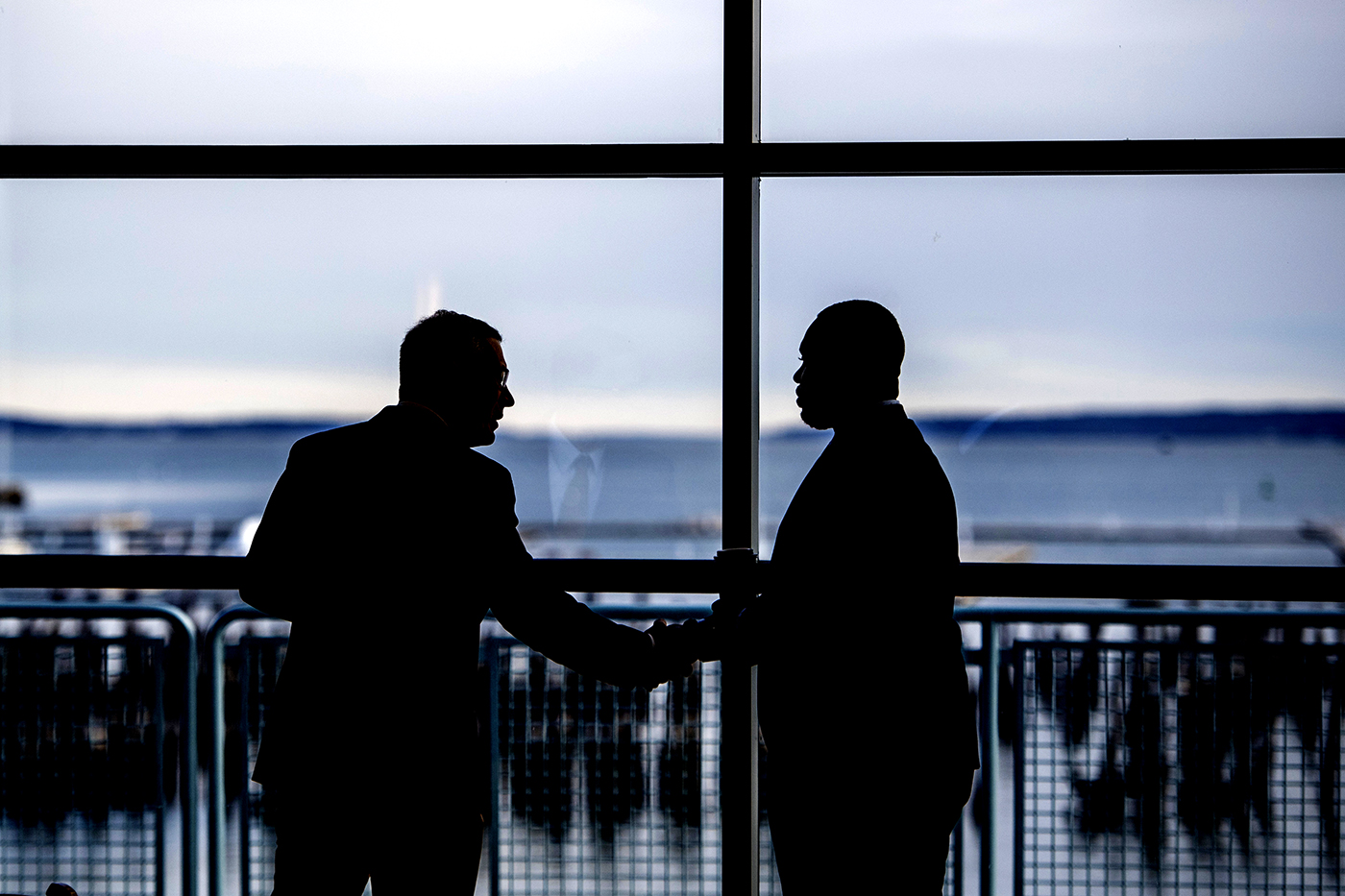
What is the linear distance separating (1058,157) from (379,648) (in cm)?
180

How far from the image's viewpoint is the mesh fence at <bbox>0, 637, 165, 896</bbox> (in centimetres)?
254

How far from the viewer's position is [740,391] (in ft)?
7.70

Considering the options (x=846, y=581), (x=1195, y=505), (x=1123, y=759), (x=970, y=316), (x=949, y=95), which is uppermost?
(x=949, y=95)

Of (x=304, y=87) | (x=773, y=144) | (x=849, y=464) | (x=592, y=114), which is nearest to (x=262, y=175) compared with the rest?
(x=304, y=87)

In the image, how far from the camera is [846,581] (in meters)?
1.82

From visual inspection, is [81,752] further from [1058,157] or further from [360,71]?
[1058,157]

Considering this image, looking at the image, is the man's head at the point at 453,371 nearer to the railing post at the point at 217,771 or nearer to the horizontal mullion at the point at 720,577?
the horizontal mullion at the point at 720,577

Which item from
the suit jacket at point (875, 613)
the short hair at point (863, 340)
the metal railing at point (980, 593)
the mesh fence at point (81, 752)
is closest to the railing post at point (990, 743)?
the metal railing at point (980, 593)

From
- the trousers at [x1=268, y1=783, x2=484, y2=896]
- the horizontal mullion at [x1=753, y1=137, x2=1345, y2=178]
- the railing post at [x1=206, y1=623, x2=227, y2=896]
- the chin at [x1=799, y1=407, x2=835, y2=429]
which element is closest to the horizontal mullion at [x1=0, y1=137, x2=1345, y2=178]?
the horizontal mullion at [x1=753, y1=137, x2=1345, y2=178]

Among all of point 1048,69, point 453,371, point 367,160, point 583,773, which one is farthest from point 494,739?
point 1048,69

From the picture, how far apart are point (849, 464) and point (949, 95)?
108 cm

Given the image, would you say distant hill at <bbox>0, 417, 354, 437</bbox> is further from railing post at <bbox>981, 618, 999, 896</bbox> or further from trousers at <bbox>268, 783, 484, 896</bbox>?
railing post at <bbox>981, 618, 999, 896</bbox>

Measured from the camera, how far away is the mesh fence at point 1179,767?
2.38 metres

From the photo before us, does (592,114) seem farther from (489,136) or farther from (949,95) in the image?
(949,95)
